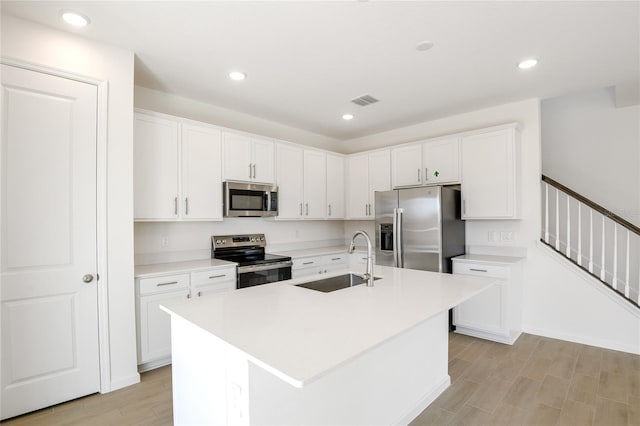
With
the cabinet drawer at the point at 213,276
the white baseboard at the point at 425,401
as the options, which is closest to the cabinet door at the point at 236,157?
the cabinet drawer at the point at 213,276

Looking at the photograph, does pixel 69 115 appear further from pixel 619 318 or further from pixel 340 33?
pixel 619 318

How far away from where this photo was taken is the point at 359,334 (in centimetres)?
132

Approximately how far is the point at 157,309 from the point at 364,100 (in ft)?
9.83

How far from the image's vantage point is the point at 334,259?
4.56 meters

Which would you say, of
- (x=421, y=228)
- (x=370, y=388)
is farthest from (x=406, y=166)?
(x=370, y=388)

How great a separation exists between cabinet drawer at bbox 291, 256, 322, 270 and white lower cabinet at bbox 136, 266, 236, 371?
121cm

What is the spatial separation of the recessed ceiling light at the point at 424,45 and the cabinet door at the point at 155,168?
2.35m

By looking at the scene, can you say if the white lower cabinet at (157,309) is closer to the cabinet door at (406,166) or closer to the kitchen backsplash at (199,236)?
the kitchen backsplash at (199,236)

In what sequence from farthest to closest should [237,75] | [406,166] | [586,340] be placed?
1. [406,166]
2. [586,340]
3. [237,75]

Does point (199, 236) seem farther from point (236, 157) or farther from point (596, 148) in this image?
point (596, 148)

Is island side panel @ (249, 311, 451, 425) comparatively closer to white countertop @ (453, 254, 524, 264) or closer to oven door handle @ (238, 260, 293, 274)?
white countertop @ (453, 254, 524, 264)

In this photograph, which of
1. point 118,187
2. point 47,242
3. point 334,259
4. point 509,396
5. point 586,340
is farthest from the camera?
point 334,259

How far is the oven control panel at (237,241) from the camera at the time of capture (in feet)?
12.5

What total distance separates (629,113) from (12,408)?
20.5ft
